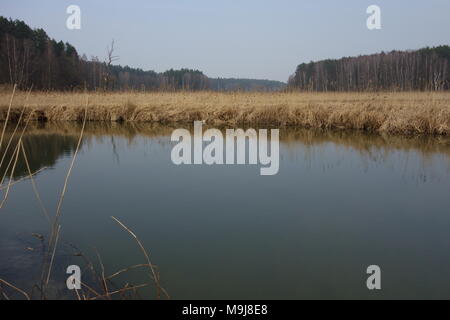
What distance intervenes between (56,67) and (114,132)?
79.9 feet

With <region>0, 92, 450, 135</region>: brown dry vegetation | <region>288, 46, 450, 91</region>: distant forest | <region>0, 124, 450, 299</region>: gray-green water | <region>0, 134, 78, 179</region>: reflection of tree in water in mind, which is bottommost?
<region>0, 124, 450, 299</region>: gray-green water

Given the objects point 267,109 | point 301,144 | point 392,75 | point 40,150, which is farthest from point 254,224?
point 392,75

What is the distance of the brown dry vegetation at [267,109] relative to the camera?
6500 mm

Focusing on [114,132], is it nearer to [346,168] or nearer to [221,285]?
[346,168]

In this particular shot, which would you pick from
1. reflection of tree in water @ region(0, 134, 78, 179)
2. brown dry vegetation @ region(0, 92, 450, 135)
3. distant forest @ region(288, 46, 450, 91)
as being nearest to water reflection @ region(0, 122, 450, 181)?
reflection of tree in water @ region(0, 134, 78, 179)

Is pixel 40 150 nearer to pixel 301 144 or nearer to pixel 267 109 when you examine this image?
pixel 301 144

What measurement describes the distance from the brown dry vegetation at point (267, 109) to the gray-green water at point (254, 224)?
6.17 feet

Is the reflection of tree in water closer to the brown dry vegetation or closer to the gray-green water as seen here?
the gray-green water

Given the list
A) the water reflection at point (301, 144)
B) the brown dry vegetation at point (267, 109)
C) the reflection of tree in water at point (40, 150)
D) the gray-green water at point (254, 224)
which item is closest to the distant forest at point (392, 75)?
the brown dry vegetation at point (267, 109)

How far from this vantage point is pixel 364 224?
98.7 inches

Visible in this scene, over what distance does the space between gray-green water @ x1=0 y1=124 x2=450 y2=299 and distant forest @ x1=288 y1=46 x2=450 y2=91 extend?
487cm

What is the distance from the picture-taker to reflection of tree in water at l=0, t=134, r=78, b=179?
423 cm

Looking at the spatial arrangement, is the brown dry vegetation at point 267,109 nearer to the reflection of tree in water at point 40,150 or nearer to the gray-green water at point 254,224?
the gray-green water at point 254,224
